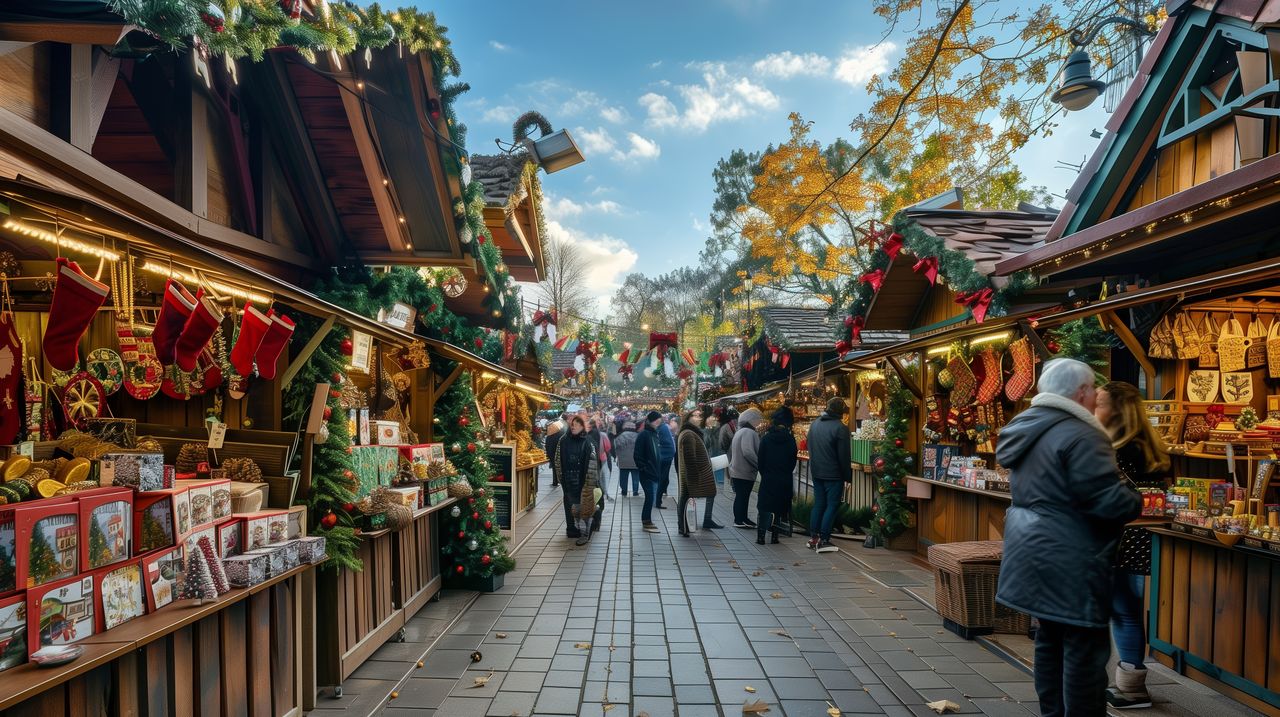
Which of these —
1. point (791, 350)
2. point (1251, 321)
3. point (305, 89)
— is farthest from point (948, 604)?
point (791, 350)

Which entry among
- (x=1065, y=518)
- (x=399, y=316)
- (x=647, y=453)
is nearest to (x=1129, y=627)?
(x=1065, y=518)

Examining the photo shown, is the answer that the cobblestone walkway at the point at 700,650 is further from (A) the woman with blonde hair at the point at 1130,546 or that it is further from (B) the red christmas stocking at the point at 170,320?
(B) the red christmas stocking at the point at 170,320

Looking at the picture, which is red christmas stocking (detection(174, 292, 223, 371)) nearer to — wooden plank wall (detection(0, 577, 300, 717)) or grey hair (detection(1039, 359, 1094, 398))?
wooden plank wall (detection(0, 577, 300, 717))

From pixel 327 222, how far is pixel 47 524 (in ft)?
11.6

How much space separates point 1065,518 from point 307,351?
4405 millimetres

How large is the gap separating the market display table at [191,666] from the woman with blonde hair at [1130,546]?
493cm

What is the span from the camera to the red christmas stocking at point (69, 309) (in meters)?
2.47

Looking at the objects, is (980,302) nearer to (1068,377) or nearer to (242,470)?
(1068,377)

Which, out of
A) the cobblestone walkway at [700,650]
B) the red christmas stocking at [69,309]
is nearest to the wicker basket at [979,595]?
the cobblestone walkway at [700,650]

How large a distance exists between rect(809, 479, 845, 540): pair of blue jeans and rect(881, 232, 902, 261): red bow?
311cm

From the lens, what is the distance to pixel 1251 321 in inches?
208

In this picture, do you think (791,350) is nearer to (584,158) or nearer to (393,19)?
(584,158)

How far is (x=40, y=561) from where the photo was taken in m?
Answer: 2.48

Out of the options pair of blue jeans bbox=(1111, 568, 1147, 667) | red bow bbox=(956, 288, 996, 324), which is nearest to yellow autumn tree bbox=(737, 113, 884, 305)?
red bow bbox=(956, 288, 996, 324)
